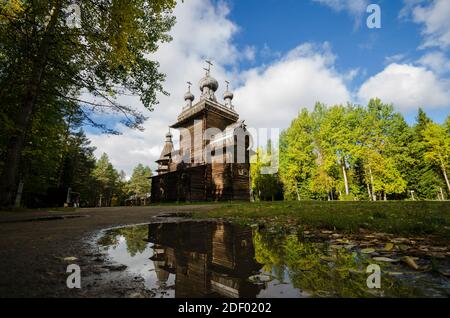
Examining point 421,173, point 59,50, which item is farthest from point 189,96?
point 421,173

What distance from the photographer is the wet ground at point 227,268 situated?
1.29m

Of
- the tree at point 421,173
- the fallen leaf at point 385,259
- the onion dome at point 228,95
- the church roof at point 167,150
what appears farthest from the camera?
the church roof at point 167,150

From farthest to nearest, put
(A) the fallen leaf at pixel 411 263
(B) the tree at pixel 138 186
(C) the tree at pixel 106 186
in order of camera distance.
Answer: (B) the tree at pixel 138 186 → (C) the tree at pixel 106 186 → (A) the fallen leaf at pixel 411 263

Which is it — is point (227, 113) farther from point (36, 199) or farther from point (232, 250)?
point (232, 250)

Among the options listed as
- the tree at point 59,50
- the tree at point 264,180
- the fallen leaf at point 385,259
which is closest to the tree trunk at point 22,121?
the tree at point 59,50

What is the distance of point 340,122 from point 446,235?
29.0 meters

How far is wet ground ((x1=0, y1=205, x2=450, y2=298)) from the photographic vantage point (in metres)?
1.29

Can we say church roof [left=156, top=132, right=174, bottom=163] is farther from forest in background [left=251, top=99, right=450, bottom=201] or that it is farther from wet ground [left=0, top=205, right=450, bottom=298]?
wet ground [left=0, top=205, right=450, bottom=298]

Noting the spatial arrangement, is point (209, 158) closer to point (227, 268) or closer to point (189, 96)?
point (189, 96)

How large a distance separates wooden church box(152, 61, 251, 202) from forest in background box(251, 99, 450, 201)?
1008 cm

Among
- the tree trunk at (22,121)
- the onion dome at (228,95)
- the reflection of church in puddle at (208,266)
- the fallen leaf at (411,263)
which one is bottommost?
the reflection of church in puddle at (208,266)

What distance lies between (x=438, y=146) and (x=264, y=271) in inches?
1510

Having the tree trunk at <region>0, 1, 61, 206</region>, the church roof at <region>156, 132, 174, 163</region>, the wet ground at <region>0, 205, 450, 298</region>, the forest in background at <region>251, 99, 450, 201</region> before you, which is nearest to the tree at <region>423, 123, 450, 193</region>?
the forest in background at <region>251, 99, 450, 201</region>

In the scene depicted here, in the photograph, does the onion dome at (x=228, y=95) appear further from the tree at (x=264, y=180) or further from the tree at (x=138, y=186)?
the tree at (x=138, y=186)
